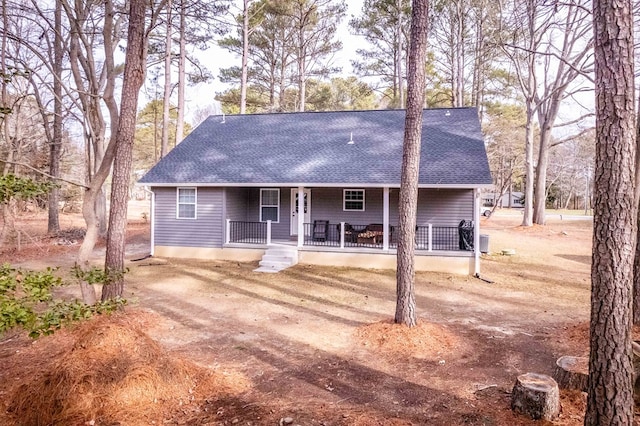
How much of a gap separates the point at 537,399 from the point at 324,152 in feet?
37.8

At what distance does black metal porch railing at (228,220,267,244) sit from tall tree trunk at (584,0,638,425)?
1151 cm

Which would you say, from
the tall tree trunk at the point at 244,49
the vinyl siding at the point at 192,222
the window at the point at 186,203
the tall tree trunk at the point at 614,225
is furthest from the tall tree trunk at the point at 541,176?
the tall tree trunk at the point at 614,225

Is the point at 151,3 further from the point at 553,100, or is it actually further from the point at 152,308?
the point at 553,100

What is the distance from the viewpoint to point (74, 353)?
4.45 metres

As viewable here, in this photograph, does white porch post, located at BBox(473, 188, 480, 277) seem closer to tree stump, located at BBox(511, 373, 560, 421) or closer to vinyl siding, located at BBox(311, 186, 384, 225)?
vinyl siding, located at BBox(311, 186, 384, 225)

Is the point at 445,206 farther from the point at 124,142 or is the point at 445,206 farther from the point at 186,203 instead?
the point at 124,142

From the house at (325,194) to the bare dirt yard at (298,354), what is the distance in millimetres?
2272

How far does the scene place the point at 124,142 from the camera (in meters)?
7.07

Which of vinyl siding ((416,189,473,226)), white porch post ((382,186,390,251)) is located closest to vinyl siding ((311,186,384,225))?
vinyl siding ((416,189,473,226))

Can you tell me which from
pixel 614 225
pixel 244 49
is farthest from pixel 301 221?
pixel 244 49

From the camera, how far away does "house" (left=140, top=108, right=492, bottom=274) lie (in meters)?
12.4

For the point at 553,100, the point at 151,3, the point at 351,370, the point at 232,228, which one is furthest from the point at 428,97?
the point at 351,370

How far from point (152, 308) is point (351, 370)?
464 centimetres

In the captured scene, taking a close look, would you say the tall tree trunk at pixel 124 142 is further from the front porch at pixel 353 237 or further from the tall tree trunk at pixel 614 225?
the tall tree trunk at pixel 614 225
